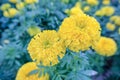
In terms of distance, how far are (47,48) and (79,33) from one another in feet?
0.54

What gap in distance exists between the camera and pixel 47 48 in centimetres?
146

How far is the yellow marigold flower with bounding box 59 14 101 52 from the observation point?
1427 millimetres

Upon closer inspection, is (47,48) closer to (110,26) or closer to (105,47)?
(105,47)

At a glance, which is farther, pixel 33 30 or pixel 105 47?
pixel 105 47

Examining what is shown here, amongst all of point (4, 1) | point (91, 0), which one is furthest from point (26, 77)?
point (4, 1)

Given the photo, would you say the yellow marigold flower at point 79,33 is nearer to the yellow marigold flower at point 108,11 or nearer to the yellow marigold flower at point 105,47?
the yellow marigold flower at point 105,47

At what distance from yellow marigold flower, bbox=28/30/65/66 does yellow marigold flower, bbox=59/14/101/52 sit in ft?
0.13

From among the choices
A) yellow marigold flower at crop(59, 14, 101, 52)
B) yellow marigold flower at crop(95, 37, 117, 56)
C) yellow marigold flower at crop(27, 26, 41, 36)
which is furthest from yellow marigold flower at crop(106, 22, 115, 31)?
yellow marigold flower at crop(59, 14, 101, 52)

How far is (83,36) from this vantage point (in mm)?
1427

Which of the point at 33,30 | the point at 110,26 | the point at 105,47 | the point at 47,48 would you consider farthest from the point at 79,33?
the point at 110,26

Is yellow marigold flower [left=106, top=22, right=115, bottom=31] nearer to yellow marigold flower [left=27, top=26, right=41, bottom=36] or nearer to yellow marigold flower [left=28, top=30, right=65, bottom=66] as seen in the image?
yellow marigold flower [left=27, top=26, right=41, bottom=36]

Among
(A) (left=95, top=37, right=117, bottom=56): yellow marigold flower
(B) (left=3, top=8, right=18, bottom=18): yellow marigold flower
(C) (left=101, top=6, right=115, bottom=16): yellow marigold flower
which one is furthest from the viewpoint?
(C) (left=101, top=6, right=115, bottom=16): yellow marigold flower

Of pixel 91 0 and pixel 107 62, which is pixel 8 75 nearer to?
pixel 107 62

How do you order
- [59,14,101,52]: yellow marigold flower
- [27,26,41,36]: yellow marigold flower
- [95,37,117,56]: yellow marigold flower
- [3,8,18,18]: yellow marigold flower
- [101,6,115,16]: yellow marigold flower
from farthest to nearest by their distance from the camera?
1. [101,6,115,16]: yellow marigold flower
2. [3,8,18,18]: yellow marigold flower
3. [95,37,117,56]: yellow marigold flower
4. [27,26,41,36]: yellow marigold flower
5. [59,14,101,52]: yellow marigold flower
